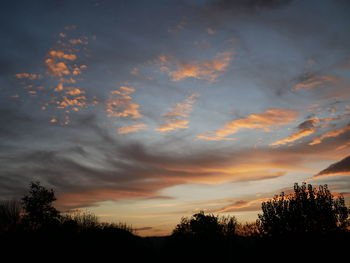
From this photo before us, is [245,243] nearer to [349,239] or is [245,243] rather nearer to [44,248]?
[349,239]

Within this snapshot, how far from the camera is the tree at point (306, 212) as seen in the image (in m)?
41.2

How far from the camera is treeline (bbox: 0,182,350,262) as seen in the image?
991 inches

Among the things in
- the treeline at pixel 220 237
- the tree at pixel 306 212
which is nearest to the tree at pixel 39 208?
the treeline at pixel 220 237

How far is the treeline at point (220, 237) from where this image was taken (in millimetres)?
25172

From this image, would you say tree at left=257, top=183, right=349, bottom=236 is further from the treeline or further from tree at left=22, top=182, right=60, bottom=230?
tree at left=22, top=182, right=60, bottom=230

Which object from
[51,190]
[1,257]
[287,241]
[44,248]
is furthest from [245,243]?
[51,190]

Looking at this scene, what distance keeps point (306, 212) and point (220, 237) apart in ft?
54.1

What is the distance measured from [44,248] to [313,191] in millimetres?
36379

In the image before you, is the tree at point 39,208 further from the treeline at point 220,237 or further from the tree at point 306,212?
the tree at point 306,212

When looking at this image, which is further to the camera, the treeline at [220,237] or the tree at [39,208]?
the tree at [39,208]

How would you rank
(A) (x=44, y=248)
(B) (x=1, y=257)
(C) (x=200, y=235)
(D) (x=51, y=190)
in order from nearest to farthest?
(B) (x=1, y=257), (A) (x=44, y=248), (C) (x=200, y=235), (D) (x=51, y=190)

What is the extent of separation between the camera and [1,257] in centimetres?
2127

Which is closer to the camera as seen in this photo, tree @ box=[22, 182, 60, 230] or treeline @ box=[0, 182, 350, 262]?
treeline @ box=[0, 182, 350, 262]

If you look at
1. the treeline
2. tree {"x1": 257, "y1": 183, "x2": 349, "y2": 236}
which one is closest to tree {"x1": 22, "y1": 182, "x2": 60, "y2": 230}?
the treeline
